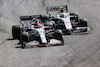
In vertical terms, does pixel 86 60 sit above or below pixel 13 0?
below

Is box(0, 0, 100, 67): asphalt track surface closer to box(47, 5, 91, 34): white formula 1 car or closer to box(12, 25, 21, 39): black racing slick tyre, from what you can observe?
box(12, 25, 21, 39): black racing slick tyre

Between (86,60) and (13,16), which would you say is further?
(13,16)

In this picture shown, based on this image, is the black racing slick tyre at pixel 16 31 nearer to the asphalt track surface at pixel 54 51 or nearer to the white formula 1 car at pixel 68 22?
the asphalt track surface at pixel 54 51

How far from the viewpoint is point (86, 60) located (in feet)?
41.2

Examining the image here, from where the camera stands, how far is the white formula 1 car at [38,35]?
A: 1516 cm

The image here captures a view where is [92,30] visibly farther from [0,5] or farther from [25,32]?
[0,5]

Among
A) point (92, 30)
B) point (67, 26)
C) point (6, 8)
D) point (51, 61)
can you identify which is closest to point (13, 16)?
point (6, 8)

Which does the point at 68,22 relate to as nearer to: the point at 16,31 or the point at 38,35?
the point at 38,35

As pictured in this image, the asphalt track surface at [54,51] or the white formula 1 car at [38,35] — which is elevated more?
the white formula 1 car at [38,35]

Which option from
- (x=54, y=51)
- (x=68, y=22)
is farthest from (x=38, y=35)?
(x=68, y=22)

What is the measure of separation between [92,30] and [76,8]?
22.6 feet

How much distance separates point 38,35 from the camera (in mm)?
15648

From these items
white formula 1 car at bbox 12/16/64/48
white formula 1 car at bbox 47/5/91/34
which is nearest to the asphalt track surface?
white formula 1 car at bbox 12/16/64/48

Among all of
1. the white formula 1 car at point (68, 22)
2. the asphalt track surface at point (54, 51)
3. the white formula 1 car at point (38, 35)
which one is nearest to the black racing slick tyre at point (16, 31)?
the white formula 1 car at point (38, 35)
